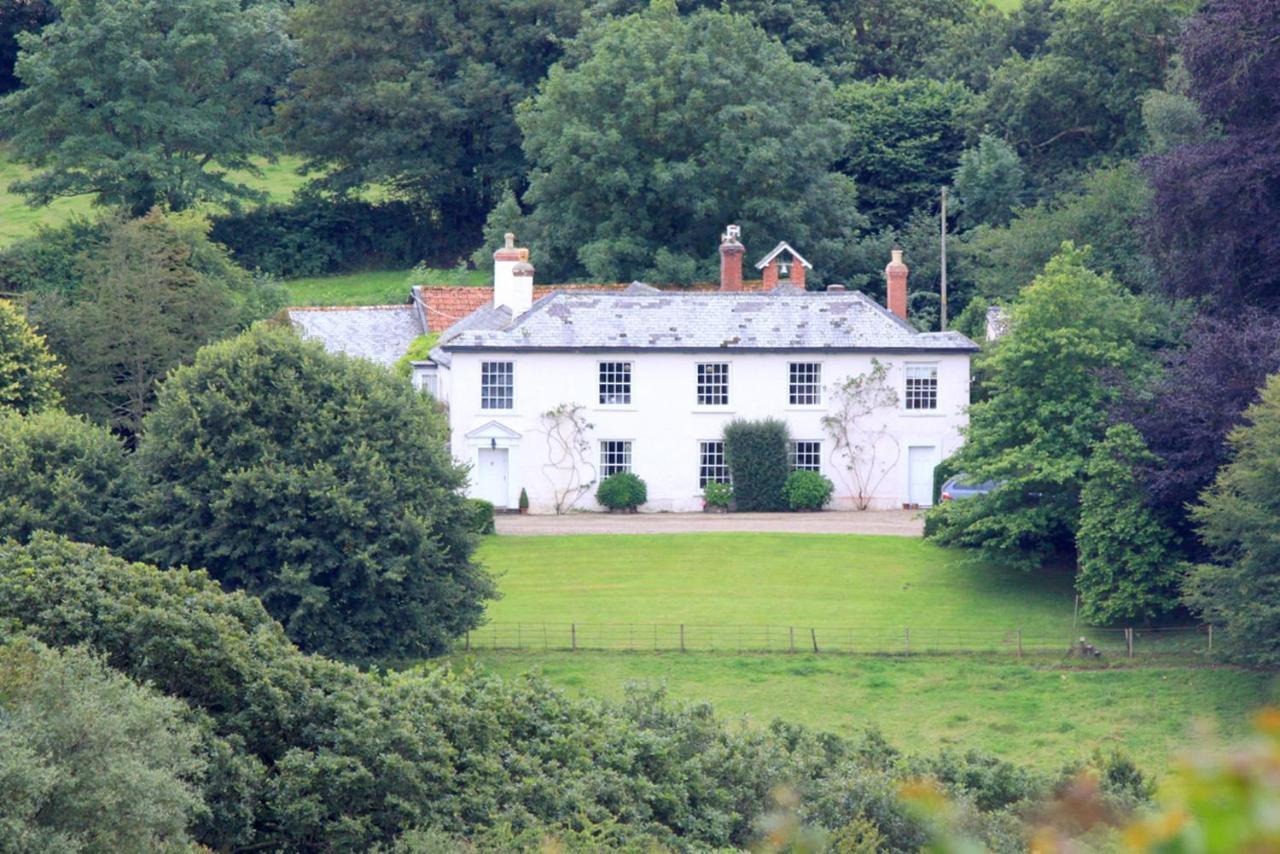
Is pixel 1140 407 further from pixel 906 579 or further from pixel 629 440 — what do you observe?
pixel 629 440

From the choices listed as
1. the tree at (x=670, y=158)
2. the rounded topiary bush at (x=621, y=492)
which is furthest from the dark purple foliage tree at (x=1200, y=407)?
the tree at (x=670, y=158)

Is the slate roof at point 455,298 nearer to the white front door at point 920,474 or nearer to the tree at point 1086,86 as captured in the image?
the white front door at point 920,474

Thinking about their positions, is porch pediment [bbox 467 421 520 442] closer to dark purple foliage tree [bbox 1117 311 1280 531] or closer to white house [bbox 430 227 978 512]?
white house [bbox 430 227 978 512]

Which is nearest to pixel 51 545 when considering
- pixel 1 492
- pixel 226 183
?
pixel 1 492

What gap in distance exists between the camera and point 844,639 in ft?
117

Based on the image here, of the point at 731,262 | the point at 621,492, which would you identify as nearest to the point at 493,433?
the point at 621,492

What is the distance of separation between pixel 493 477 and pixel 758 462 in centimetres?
711

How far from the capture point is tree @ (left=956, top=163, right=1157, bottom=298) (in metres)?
52.4

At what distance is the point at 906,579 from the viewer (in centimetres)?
3991

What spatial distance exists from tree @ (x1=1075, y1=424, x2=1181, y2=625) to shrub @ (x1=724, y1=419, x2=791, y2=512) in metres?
11.6

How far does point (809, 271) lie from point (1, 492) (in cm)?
3400

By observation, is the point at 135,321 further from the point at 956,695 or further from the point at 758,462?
the point at 956,695

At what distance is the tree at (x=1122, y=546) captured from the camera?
1410 inches

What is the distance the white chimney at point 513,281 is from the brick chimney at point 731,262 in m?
5.94
